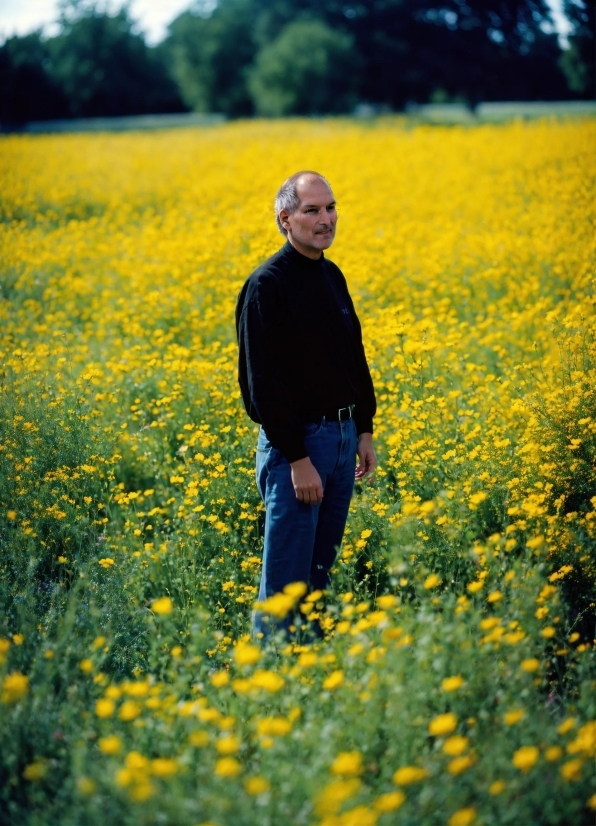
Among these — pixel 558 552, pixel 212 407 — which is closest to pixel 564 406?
pixel 558 552

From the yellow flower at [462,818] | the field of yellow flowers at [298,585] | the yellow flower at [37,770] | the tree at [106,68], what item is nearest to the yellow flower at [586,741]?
the field of yellow flowers at [298,585]

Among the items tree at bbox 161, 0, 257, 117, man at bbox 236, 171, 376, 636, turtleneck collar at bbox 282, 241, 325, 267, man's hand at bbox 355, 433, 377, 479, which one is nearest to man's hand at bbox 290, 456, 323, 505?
man at bbox 236, 171, 376, 636

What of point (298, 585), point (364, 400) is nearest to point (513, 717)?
point (298, 585)

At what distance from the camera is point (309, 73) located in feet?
126

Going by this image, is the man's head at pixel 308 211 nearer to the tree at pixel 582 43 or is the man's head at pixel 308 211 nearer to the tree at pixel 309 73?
the tree at pixel 582 43

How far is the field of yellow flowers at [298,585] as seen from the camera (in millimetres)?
2090

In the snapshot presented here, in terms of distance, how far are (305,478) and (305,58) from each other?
39459 mm

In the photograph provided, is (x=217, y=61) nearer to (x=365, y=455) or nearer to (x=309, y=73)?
(x=309, y=73)

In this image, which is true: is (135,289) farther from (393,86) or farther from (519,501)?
(393,86)

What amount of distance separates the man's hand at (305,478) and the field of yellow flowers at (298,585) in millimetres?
372

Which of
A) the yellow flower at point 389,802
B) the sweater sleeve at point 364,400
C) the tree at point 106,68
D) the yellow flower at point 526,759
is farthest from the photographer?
the tree at point 106,68

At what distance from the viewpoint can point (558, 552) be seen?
3.31 meters

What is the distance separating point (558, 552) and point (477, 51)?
4825 centimetres

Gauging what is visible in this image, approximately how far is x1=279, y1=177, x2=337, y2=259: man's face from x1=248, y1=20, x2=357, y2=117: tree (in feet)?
126
